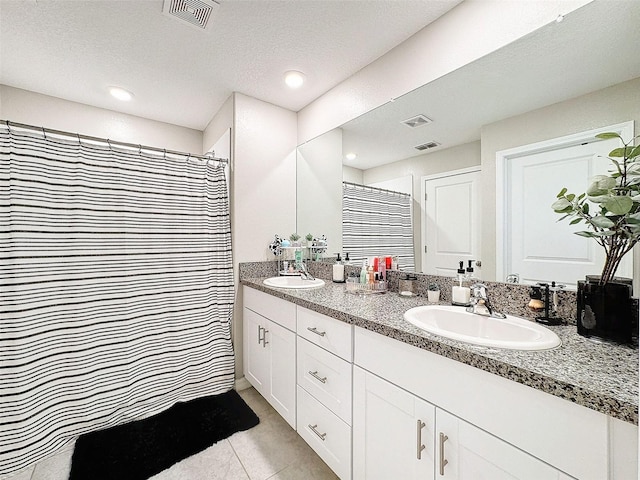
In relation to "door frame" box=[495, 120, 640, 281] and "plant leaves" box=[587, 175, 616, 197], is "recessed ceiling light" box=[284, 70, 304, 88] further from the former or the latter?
"plant leaves" box=[587, 175, 616, 197]

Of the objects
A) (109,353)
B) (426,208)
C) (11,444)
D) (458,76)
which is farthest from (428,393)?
(11,444)

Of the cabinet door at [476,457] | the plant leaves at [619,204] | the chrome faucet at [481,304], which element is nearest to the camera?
the cabinet door at [476,457]

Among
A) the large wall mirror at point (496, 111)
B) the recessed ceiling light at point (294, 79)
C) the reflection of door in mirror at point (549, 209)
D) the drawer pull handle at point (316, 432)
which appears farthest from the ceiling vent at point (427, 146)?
the drawer pull handle at point (316, 432)

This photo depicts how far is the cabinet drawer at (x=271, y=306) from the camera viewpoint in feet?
5.13

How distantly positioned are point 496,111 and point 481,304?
88 centimetres

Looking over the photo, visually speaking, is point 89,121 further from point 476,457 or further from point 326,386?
point 476,457

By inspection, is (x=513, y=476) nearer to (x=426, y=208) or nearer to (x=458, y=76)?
(x=426, y=208)

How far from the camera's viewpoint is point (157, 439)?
1583 millimetres

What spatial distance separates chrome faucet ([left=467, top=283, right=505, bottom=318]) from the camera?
3.58 feet

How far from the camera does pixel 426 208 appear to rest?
1.53 metres

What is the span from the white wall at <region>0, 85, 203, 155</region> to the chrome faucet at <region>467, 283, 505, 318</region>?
2821 millimetres

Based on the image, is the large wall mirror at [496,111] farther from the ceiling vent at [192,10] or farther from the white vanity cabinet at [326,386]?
the ceiling vent at [192,10]

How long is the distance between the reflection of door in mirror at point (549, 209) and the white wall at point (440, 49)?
1.62 feet

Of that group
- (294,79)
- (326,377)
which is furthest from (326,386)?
(294,79)
